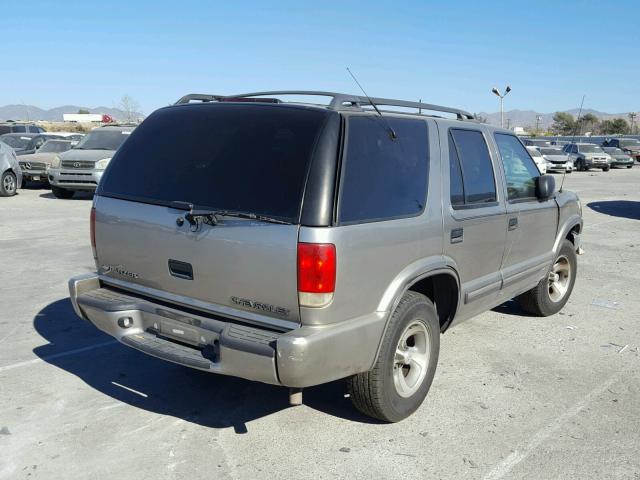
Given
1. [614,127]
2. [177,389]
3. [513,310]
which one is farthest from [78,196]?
[614,127]

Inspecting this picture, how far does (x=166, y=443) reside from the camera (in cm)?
356

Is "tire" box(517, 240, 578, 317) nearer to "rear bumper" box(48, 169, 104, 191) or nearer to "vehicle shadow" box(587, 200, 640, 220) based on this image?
"vehicle shadow" box(587, 200, 640, 220)

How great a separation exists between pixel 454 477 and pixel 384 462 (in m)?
0.38

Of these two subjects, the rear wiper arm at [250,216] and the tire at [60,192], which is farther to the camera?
the tire at [60,192]

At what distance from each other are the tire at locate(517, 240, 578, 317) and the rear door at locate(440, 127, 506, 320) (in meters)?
1.32

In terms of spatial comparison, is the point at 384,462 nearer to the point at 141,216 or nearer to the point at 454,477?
the point at 454,477

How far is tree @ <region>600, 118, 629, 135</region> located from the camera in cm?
7625

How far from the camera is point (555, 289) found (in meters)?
6.31

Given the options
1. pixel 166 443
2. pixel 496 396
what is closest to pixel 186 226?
pixel 166 443

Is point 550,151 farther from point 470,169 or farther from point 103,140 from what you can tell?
point 470,169

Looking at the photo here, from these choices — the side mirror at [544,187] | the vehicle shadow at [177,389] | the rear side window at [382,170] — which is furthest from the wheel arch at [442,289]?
the side mirror at [544,187]

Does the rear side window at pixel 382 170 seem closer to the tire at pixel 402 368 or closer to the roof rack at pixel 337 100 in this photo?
the roof rack at pixel 337 100

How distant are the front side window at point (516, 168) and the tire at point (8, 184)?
14.3 m

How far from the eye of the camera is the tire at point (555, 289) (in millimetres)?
6000
